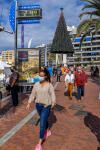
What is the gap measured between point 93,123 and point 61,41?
27.8 metres

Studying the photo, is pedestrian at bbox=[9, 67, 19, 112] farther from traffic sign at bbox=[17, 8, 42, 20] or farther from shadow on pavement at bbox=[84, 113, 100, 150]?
traffic sign at bbox=[17, 8, 42, 20]

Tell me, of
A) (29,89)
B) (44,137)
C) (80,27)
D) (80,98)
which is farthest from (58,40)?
(44,137)

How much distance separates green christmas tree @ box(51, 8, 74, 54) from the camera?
35.3 metres

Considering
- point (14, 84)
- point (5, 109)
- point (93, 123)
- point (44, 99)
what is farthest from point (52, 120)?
point (14, 84)

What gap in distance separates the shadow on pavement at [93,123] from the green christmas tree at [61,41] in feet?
73.9

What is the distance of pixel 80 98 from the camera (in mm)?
16781

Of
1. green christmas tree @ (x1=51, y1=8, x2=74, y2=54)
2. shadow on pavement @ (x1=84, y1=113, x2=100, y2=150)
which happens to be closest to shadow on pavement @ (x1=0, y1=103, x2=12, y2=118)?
shadow on pavement @ (x1=84, y1=113, x2=100, y2=150)

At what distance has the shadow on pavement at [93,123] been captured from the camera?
947cm

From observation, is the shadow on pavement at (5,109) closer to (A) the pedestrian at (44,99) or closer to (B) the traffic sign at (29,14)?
(A) the pedestrian at (44,99)

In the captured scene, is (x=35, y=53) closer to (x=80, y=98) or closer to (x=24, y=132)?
(x=80, y=98)

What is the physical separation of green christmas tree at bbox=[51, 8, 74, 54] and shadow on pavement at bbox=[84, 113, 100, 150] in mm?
22523

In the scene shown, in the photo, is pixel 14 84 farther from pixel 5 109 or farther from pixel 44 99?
pixel 44 99

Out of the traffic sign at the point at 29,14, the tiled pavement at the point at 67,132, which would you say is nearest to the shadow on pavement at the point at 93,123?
the tiled pavement at the point at 67,132

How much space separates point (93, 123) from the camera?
1062 centimetres
